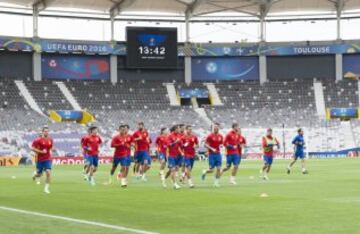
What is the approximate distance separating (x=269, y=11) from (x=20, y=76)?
2805cm

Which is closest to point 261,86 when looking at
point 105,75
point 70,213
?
point 105,75

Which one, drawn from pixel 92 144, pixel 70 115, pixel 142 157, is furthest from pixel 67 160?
pixel 92 144

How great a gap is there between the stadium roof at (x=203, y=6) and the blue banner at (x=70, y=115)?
11.2m

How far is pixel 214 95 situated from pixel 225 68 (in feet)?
14.2

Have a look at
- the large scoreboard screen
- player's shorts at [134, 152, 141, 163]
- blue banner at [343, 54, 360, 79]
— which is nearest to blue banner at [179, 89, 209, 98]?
the large scoreboard screen

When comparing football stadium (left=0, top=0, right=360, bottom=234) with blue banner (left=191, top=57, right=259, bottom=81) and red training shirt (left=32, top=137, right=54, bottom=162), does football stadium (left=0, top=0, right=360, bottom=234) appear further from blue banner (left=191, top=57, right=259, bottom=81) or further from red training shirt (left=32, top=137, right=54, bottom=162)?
red training shirt (left=32, top=137, right=54, bottom=162)

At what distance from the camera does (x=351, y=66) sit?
86.9 meters

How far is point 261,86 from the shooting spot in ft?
286

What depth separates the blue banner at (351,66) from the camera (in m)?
86.6

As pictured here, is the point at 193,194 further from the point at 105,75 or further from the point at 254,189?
the point at 105,75

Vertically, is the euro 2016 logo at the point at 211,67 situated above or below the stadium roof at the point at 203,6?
below

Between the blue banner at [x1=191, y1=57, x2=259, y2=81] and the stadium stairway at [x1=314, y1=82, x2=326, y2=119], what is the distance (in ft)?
22.5

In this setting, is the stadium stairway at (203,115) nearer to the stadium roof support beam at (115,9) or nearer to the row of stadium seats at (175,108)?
the row of stadium seats at (175,108)

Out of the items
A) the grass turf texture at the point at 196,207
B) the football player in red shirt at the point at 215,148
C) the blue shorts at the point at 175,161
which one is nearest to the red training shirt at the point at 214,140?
the football player in red shirt at the point at 215,148
